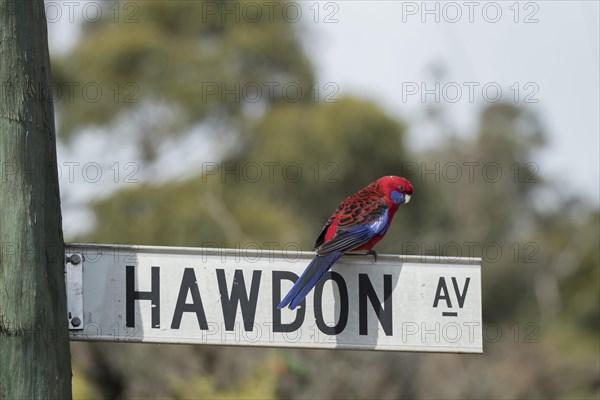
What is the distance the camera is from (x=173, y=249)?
123 inches

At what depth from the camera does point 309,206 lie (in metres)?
19.9

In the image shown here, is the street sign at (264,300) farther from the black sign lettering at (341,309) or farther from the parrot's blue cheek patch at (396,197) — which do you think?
the parrot's blue cheek patch at (396,197)

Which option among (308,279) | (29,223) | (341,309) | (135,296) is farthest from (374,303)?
(29,223)

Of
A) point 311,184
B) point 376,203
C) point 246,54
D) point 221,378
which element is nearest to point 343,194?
point 311,184

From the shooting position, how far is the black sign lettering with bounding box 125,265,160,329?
3051 millimetres

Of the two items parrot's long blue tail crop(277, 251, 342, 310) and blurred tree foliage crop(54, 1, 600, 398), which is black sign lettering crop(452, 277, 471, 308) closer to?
parrot's long blue tail crop(277, 251, 342, 310)

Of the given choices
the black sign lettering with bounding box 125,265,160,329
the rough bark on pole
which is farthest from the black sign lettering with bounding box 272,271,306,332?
the rough bark on pole

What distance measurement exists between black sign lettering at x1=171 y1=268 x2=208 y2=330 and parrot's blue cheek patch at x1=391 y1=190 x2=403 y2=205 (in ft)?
6.01

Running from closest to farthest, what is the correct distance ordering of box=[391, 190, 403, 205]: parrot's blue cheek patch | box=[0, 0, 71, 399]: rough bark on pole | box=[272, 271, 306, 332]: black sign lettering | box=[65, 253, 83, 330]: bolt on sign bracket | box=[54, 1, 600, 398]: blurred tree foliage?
box=[0, 0, 71, 399]: rough bark on pole, box=[65, 253, 83, 330]: bolt on sign bracket, box=[272, 271, 306, 332]: black sign lettering, box=[391, 190, 403, 205]: parrot's blue cheek patch, box=[54, 1, 600, 398]: blurred tree foliage

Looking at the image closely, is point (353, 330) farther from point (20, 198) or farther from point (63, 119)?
point (63, 119)

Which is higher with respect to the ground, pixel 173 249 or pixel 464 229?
pixel 173 249

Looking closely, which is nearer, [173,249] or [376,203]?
[173,249]

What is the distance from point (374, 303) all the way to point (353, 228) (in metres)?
0.91

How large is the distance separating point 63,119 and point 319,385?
13632 mm
